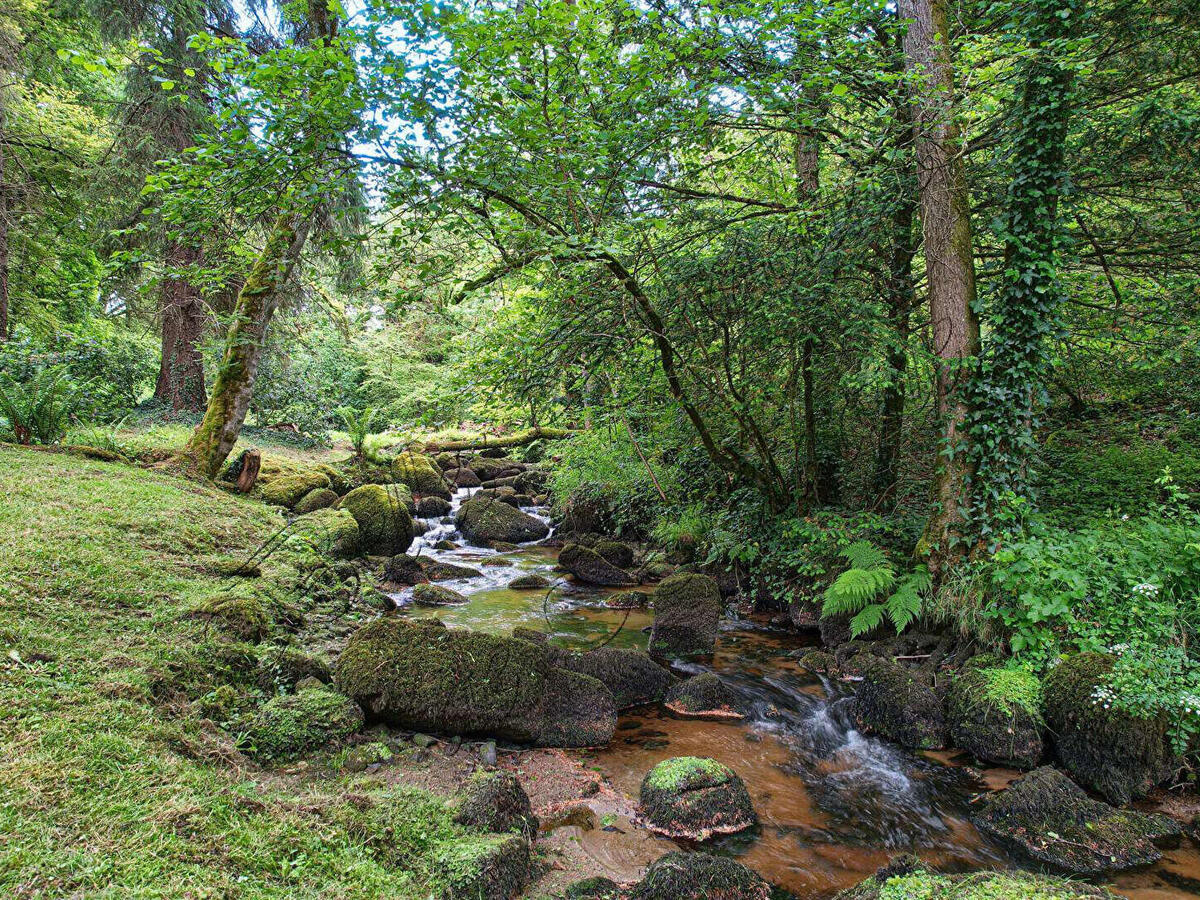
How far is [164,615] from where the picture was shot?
14.2 ft

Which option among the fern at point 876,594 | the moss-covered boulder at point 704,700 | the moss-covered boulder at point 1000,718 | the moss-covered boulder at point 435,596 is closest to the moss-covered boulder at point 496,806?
the moss-covered boulder at point 704,700

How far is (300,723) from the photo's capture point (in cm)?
391

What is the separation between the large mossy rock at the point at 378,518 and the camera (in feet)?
36.9

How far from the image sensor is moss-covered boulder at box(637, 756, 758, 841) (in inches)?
157

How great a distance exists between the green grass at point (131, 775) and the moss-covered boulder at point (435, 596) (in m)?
4.13

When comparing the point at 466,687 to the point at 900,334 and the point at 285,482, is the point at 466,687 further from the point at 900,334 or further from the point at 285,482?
the point at 285,482

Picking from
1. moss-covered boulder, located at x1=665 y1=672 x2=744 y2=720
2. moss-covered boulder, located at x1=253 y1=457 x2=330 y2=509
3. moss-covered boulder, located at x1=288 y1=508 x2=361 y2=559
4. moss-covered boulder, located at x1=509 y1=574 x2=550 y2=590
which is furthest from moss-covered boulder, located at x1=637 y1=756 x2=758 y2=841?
moss-covered boulder, located at x1=253 y1=457 x2=330 y2=509

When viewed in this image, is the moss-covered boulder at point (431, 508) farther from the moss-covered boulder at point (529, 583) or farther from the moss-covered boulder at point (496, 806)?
the moss-covered boulder at point (496, 806)

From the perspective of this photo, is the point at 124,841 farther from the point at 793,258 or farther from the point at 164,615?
the point at 793,258

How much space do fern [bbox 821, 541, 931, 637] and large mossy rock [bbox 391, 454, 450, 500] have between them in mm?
12302

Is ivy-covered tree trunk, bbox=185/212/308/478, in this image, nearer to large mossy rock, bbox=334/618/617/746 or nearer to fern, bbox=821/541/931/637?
large mossy rock, bbox=334/618/617/746

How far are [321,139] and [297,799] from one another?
4188mm

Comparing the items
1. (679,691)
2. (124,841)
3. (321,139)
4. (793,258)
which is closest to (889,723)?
(679,691)

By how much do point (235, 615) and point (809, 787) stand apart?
4.85 metres
